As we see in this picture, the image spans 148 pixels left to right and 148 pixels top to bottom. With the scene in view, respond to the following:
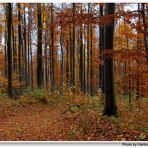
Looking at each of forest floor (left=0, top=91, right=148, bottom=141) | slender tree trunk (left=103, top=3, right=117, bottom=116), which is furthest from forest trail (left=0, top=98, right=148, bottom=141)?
slender tree trunk (left=103, top=3, right=117, bottom=116)

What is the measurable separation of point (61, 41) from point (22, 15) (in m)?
3.54

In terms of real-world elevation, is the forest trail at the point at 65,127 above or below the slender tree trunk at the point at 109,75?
below

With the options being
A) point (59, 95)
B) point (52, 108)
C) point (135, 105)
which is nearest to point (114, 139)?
point (135, 105)

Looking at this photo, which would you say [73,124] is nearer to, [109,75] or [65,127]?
[65,127]

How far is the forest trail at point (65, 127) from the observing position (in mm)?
9719

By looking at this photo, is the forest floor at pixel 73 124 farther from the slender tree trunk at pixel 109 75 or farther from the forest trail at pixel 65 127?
the slender tree trunk at pixel 109 75

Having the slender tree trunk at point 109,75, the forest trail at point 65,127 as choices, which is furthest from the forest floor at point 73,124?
the slender tree trunk at point 109,75

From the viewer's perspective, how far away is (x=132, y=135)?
9.48 m

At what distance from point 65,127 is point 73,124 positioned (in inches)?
13.2

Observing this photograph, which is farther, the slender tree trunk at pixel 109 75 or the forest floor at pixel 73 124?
the slender tree trunk at pixel 109 75

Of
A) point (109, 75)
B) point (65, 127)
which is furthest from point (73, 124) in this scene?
point (109, 75)

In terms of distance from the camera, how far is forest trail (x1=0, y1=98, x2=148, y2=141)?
383 inches

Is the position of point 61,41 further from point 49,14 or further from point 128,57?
Answer: point 128,57

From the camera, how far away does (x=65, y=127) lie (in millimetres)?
11016
